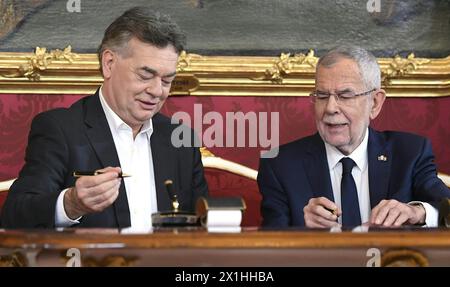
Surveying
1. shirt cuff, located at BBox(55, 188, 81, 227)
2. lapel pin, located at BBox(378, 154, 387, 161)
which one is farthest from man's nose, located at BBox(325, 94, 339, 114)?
shirt cuff, located at BBox(55, 188, 81, 227)

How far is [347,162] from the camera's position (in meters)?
3.73

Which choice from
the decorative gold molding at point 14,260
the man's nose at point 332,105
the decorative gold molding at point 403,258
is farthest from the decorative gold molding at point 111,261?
the man's nose at point 332,105

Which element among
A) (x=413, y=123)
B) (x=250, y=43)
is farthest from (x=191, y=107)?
(x=413, y=123)

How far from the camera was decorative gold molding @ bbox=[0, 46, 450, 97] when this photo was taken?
4.33 meters

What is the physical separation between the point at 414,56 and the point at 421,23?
0.16m

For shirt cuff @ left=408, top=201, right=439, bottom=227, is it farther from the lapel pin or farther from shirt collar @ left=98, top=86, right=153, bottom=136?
shirt collar @ left=98, top=86, right=153, bottom=136

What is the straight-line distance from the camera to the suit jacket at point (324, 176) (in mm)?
3654

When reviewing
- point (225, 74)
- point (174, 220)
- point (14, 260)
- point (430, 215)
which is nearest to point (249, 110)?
point (225, 74)

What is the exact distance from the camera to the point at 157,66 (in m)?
3.60

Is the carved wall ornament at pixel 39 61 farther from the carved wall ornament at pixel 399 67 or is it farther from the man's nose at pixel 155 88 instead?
the carved wall ornament at pixel 399 67

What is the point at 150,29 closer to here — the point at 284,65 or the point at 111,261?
the point at 284,65

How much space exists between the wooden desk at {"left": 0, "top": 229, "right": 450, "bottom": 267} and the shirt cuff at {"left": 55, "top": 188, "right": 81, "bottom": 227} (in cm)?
59

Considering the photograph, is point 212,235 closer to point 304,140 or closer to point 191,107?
point 304,140

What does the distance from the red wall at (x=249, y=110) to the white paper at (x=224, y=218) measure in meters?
1.55
